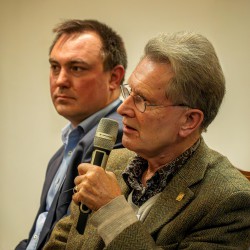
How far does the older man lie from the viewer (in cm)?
113

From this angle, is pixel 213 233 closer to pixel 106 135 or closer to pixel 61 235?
pixel 106 135

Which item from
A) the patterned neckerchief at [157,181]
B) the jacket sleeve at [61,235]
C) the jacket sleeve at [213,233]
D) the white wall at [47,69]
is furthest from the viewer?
the white wall at [47,69]

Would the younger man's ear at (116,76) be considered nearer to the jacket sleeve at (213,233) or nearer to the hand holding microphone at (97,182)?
the hand holding microphone at (97,182)

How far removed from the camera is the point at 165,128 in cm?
125

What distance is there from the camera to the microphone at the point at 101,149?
3.74 feet

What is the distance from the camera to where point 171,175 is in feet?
4.17

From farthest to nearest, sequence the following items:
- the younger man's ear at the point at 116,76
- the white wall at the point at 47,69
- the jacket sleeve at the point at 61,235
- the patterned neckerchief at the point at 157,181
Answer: the white wall at the point at 47,69 → the younger man's ear at the point at 116,76 → the jacket sleeve at the point at 61,235 → the patterned neckerchief at the point at 157,181

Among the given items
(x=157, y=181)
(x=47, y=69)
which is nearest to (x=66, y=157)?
(x=157, y=181)

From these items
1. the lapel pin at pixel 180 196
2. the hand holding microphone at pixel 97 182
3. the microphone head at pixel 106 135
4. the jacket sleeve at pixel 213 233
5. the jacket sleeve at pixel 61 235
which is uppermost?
the microphone head at pixel 106 135

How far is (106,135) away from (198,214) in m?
0.33

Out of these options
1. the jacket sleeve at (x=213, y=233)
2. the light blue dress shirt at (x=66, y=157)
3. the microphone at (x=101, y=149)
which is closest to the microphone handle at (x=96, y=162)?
the microphone at (x=101, y=149)

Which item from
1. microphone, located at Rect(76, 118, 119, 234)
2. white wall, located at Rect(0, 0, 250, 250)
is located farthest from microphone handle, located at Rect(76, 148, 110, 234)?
white wall, located at Rect(0, 0, 250, 250)

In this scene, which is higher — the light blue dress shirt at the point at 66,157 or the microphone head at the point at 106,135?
the microphone head at the point at 106,135

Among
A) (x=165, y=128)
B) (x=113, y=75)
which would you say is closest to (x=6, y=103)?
(x=113, y=75)
